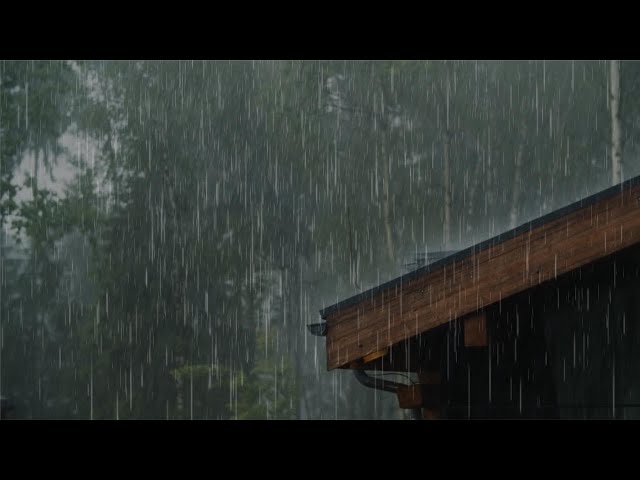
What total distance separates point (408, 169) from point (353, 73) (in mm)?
3984

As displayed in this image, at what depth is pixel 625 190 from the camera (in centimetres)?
419

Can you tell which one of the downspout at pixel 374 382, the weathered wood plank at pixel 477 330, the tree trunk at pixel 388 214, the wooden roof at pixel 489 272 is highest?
the tree trunk at pixel 388 214

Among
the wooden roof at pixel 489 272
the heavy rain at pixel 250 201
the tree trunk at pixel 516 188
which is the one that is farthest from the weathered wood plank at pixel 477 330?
the tree trunk at pixel 516 188

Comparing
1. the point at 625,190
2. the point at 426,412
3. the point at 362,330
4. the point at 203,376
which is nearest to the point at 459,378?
the point at 426,412

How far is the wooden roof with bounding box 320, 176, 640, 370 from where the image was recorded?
421 centimetres

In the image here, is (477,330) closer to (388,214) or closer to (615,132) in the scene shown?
(615,132)

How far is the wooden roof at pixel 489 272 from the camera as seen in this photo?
13.8 ft

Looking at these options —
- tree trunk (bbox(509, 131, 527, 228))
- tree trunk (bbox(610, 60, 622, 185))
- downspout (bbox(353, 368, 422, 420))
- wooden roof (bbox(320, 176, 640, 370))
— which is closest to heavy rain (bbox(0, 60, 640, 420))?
tree trunk (bbox(509, 131, 527, 228))

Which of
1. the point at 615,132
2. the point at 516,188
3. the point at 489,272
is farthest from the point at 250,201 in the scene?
the point at 489,272

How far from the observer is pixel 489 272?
429 cm

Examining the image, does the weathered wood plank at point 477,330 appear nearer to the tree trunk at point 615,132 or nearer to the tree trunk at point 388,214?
the tree trunk at point 615,132

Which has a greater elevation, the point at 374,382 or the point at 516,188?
the point at 516,188

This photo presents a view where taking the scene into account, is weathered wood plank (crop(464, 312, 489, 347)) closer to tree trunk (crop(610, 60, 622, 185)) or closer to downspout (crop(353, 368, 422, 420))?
downspout (crop(353, 368, 422, 420))

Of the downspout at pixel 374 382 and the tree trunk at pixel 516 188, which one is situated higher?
the tree trunk at pixel 516 188
